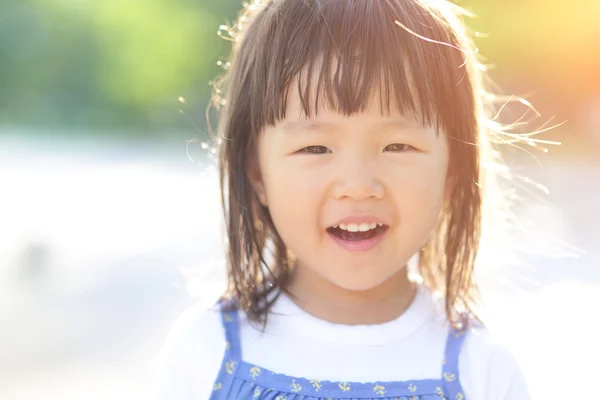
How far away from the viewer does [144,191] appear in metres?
7.76

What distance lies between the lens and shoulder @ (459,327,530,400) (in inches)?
63.1

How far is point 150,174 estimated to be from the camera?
884 cm

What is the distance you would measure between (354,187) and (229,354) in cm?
39

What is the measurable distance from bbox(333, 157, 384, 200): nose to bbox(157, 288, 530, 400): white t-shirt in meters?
0.28

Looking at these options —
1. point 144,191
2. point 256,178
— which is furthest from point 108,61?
point 256,178

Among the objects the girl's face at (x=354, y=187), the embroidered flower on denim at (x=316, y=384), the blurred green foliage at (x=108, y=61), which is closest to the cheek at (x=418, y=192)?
the girl's face at (x=354, y=187)

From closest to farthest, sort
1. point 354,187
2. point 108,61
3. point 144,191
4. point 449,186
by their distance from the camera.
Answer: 1. point 354,187
2. point 449,186
3. point 144,191
4. point 108,61

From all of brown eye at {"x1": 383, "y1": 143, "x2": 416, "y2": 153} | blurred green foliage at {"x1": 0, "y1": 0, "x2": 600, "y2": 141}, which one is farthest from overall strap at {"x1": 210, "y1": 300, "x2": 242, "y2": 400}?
blurred green foliage at {"x1": 0, "y1": 0, "x2": 600, "y2": 141}

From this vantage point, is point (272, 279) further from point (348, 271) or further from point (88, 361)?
point (88, 361)

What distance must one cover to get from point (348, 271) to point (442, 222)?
0.34 metres

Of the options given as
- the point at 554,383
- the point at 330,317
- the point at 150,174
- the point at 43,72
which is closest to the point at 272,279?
the point at 330,317

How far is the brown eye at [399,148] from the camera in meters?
1.57

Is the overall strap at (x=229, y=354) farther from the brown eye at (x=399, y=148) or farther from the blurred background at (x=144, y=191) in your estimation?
the brown eye at (x=399, y=148)

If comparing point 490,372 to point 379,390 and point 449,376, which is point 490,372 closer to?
point 449,376
